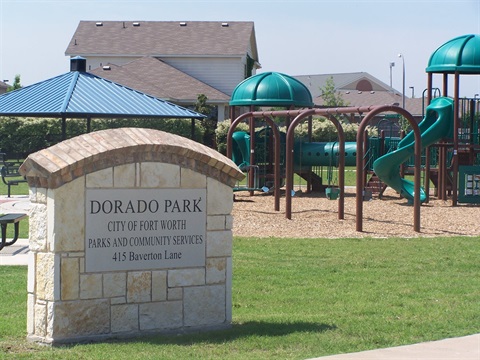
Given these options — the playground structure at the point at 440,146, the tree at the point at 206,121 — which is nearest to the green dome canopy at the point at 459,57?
the playground structure at the point at 440,146

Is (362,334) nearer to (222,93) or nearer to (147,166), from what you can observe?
(147,166)

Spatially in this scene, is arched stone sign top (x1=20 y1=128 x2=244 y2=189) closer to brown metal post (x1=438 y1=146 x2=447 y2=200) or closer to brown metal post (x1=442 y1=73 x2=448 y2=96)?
brown metal post (x1=438 y1=146 x2=447 y2=200)

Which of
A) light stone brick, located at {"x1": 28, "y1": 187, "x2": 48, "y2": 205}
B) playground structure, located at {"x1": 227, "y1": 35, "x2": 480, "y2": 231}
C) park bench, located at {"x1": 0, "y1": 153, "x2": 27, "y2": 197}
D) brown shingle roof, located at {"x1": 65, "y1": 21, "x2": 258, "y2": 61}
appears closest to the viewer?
light stone brick, located at {"x1": 28, "y1": 187, "x2": 48, "y2": 205}

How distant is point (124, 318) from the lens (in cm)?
813

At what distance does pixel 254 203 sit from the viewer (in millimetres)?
23000

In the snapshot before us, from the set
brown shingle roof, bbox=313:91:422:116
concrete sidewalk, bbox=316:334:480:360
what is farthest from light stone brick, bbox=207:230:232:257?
brown shingle roof, bbox=313:91:422:116

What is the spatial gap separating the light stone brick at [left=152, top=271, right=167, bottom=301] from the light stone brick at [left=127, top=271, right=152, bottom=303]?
0.04m

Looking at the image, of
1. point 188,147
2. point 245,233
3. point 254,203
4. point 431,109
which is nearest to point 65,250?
point 188,147

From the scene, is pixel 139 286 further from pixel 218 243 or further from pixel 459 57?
pixel 459 57

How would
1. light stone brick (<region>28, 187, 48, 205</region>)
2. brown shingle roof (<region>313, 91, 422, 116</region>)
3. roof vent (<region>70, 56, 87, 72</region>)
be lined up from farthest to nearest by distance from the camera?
brown shingle roof (<region>313, 91, 422, 116</region>), roof vent (<region>70, 56, 87, 72</region>), light stone brick (<region>28, 187, 48, 205</region>)

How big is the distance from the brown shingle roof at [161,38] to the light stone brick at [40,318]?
147 feet

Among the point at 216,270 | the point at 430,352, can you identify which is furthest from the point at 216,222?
the point at 430,352

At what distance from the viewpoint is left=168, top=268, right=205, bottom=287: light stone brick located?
8.39 m

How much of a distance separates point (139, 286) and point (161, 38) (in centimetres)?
4690
